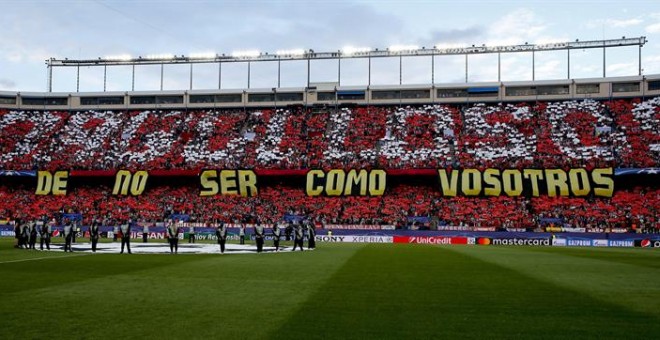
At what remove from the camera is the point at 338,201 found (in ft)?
186

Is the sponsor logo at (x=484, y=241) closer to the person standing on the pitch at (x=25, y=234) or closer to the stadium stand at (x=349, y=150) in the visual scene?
the stadium stand at (x=349, y=150)

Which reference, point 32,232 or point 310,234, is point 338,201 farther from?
point 32,232

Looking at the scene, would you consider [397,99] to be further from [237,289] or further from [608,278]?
[237,289]

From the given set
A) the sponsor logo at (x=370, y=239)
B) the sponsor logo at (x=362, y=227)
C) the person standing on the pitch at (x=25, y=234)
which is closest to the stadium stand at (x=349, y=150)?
the sponsor logo at (x=362, y=227)

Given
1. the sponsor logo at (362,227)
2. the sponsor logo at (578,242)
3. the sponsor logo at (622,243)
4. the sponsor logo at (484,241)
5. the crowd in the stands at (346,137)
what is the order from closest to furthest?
the sponsor logo at (622,243) → the sponsor logo at (578,242) → the sponsor logo at (484,241) → the sponsor logo at (362,227) → the crowd in the stands at (346,137)

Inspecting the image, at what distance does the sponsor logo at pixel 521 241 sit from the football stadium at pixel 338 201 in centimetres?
11

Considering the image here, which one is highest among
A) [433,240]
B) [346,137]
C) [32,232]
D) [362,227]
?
[346,137]

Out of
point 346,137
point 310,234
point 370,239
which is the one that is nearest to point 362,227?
point 370,239

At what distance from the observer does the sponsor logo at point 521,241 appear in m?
46.8

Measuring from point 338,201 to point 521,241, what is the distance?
17602mm

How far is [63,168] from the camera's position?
6200 centimetres

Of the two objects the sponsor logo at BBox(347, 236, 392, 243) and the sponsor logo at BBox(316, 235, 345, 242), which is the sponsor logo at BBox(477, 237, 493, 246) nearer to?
the sponsor logo at BBox(347, 236, 392, 243)

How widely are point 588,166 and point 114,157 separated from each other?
49130 mm

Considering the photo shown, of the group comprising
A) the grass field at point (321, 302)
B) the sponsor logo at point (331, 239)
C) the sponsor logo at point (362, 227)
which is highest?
the grass field at point (321, 302)
